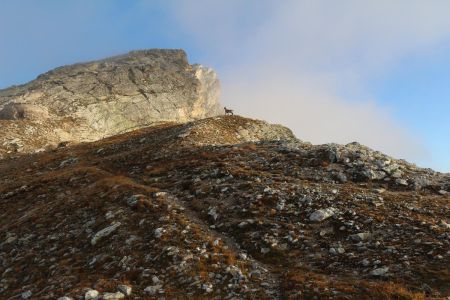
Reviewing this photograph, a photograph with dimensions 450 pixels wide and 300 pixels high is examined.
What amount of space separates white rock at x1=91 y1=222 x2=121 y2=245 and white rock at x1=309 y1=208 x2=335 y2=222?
→ 10650 mm

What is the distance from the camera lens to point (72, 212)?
2759 cm

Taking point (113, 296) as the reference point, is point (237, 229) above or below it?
above

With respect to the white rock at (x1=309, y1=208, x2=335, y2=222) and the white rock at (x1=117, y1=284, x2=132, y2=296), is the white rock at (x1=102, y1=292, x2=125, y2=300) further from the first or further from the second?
the white rock at (x1=309, y1=208, x2=335, y2=222)

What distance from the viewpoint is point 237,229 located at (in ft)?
74.5

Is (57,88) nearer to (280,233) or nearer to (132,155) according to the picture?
(132,155)

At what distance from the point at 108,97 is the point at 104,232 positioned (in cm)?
9235

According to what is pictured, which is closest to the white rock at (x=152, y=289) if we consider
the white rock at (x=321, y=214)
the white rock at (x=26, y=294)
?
the white rock at (x=26, y=294)

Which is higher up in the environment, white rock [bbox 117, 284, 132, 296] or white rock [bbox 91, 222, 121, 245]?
white rock [bbox 91, 222, 121, 245]

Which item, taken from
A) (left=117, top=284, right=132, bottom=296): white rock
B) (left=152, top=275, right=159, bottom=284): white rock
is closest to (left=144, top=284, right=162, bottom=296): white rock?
(left=152, top=275, right=159, bottom=284): white rock

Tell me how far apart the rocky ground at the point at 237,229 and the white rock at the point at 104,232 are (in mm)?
90

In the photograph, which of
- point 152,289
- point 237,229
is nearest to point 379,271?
point 237,229

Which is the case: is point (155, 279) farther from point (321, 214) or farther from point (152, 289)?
point (321, 214)

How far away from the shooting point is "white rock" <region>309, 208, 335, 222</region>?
22625 millimetres

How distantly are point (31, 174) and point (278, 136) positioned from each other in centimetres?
3461
